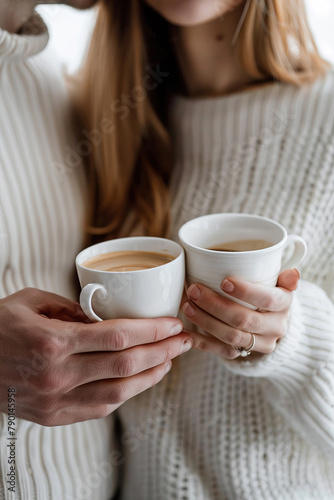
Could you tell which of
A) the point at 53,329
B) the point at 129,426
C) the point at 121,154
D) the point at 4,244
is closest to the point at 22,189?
the point at 4,244

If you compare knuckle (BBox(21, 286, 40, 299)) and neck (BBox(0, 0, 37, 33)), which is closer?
knuckle (BBox(21, 286, 40, 299))

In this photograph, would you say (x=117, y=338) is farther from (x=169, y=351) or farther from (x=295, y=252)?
(x=295, y=252)

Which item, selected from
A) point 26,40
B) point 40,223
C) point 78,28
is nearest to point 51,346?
point 40,223

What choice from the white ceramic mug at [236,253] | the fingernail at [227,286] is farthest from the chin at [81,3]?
the fingernail at [227,286]

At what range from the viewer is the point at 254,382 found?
806 mm

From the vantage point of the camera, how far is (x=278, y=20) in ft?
2.61

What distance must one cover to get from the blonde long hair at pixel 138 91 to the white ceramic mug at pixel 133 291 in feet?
1.12

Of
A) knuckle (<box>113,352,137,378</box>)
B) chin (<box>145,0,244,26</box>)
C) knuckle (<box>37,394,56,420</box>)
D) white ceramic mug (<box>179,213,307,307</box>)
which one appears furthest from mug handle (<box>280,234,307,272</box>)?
chin (<box>145,0,244,26</box>)

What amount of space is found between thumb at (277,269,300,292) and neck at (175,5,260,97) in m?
0.48

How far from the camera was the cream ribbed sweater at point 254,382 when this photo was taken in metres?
0.76

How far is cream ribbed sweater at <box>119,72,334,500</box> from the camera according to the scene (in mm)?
765

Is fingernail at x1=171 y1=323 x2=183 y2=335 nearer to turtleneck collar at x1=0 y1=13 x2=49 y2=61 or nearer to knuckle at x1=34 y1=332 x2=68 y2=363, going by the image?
knuckle at x1=34 y1=332 x2=68 y2=363

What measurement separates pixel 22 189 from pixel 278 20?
20.4 inches

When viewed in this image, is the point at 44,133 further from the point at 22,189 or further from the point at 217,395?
the point at 217,395
